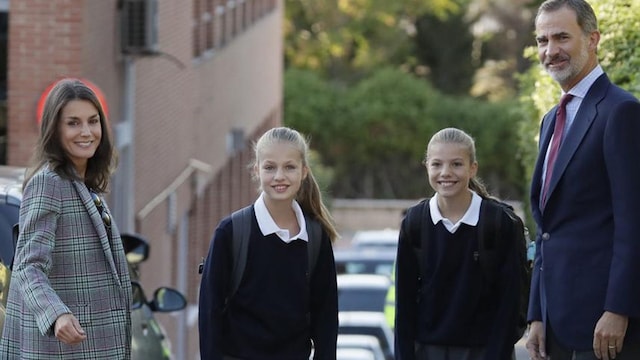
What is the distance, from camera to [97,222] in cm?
544

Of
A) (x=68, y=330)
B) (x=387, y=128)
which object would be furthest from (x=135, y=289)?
(x=387, y=128)

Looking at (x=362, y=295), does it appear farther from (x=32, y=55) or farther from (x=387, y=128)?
(x=387, y=128)

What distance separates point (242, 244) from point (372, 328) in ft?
33.6

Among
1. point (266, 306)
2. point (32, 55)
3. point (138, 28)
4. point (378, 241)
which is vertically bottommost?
point (378, 241)

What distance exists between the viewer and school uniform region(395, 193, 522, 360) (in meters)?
6.01

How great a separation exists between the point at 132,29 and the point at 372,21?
1696 inches

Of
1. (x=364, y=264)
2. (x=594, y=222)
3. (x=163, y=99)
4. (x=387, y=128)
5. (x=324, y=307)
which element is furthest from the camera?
(x=387, y=128)

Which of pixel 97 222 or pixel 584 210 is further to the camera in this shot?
pixel 97 222

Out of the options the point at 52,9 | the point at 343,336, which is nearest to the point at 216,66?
the point at 343,336

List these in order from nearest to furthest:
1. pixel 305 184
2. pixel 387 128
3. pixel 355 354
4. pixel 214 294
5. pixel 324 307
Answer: pixel 214 294 → pixel 324 307 → pixel 305 184 → pixel 355 354 → pixel 387 128

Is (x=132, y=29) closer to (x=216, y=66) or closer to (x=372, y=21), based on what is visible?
(x=216, y=66)

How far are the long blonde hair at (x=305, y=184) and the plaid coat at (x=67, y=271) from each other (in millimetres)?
897

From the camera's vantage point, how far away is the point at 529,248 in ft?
21.0

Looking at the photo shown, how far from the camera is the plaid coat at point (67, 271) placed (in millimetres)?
5320
